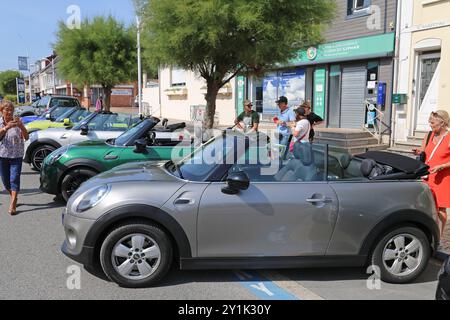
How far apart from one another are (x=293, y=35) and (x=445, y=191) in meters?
4.77

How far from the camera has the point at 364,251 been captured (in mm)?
4258

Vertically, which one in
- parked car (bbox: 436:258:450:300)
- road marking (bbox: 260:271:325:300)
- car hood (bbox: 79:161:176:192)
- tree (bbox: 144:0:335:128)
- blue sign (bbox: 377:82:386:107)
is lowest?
road marking (bbox: 260:271:325:300)

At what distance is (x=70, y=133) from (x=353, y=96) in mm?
10077

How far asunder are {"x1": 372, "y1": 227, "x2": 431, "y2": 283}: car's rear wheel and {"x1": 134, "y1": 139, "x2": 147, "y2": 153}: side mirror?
3.95 m

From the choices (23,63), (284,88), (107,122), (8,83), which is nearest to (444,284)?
(107,122)

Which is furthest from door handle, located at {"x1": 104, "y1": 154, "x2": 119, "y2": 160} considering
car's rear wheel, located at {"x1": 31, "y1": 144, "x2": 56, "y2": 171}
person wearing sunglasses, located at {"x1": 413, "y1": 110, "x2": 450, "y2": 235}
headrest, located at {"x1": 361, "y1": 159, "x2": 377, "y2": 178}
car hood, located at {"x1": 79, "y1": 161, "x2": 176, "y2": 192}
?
person wearing sunglasses, located at {"x1": 413, "y1": 110, "x2": 450, "y2": 235}

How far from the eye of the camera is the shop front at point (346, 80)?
14164mm

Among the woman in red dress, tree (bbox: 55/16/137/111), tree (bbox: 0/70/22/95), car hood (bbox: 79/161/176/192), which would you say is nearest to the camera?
car hood (bbox: 79/161/176/192)

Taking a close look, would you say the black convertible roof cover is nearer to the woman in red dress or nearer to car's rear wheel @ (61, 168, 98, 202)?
the woman in red dress

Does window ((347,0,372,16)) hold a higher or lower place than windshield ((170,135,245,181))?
higher

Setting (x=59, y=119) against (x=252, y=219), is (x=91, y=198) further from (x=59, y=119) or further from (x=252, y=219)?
(x=59, y=119)

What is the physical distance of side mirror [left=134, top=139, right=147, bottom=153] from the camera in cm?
689

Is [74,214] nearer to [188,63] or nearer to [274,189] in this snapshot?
[274,189]

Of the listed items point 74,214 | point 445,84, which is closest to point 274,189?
point 74,214
